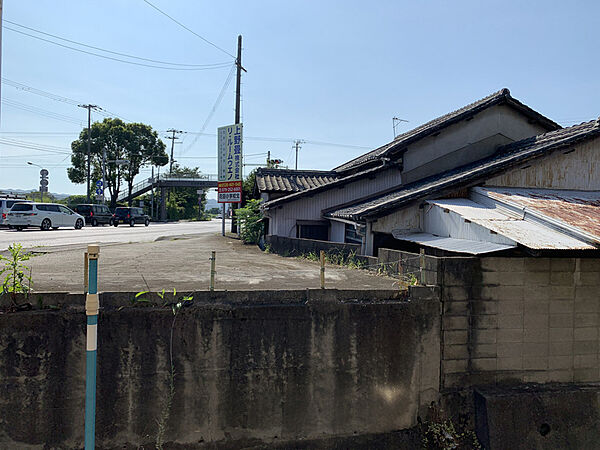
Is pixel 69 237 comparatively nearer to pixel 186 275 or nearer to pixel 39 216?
pixel 39 216

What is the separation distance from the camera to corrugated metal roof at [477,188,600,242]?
6500 millimetres

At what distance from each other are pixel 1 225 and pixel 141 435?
2233 centimetres

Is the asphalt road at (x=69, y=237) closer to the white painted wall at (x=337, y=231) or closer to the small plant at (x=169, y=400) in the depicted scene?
the small plant at (x=169, y=400)

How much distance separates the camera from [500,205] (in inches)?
306

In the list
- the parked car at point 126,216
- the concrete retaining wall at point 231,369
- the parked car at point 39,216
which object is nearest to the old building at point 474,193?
the concrete retaining wall at point 231,369

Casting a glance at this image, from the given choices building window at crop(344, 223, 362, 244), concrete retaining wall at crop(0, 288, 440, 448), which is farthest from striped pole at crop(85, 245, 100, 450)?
building window at crop(344, 223, 362, 244)

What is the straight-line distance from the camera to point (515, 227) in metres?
6.40

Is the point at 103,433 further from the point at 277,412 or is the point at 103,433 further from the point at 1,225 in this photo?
the point at 1,225

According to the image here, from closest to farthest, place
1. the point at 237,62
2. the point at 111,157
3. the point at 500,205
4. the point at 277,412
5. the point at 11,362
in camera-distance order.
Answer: the point at 11,362
the point at 277,412
the point at 500,205
the point at 237,62
the point at 111,157

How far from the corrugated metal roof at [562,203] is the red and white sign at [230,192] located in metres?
11.6

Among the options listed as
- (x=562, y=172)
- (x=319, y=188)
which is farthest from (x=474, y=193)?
(x=319, y=188)

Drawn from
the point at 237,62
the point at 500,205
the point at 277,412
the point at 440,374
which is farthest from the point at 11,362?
the point at 237,62

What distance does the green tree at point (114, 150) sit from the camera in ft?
134

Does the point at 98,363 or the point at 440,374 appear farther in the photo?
the point at 440,374
